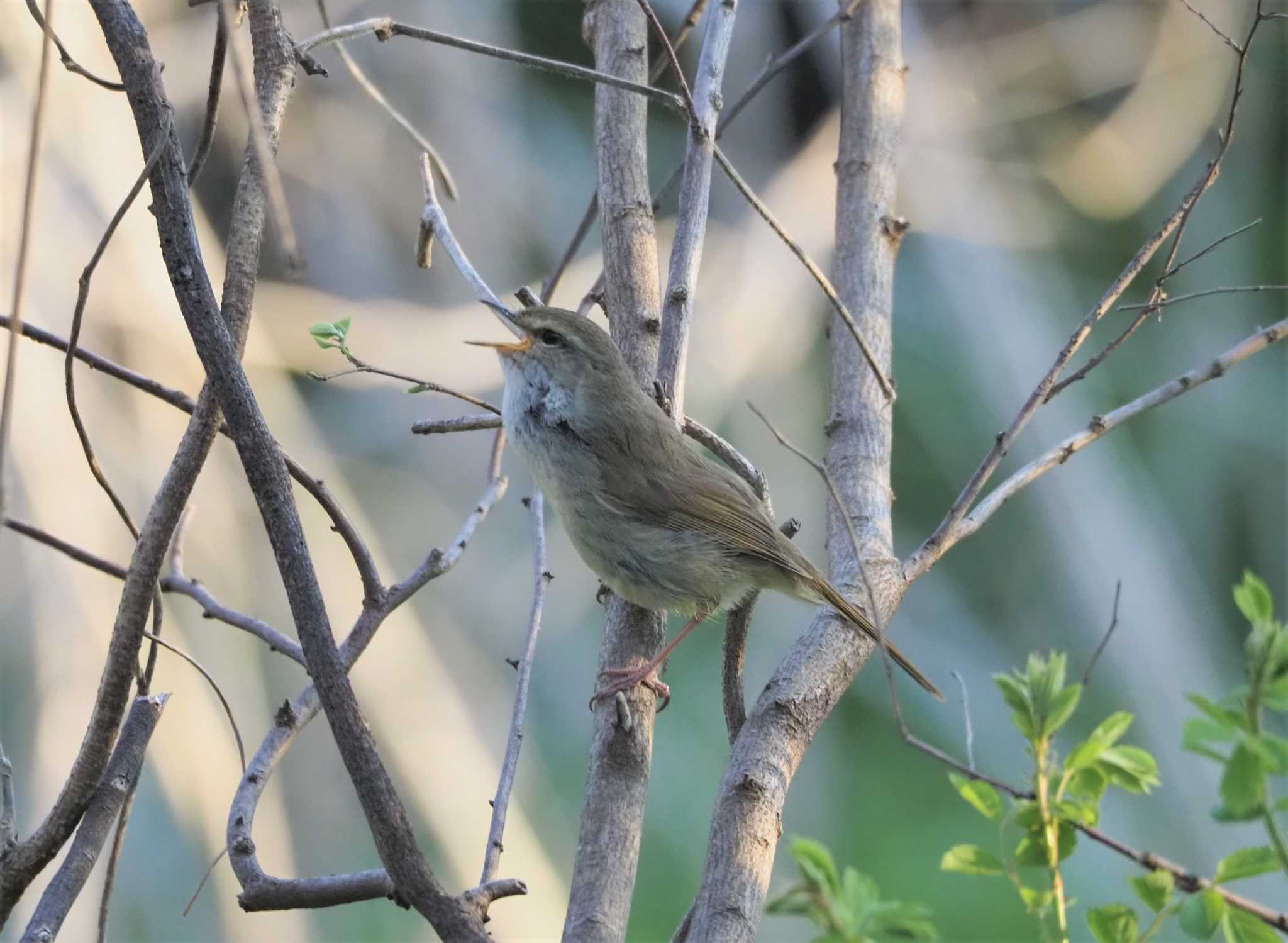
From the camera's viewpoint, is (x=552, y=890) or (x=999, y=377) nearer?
(x=552, y=890)

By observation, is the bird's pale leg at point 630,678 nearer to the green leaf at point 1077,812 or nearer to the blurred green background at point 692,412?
the green leaf at point 1077,812

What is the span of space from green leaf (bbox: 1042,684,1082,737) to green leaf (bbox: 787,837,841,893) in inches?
8.1

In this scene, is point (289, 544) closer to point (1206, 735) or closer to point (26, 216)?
point (26, 216)

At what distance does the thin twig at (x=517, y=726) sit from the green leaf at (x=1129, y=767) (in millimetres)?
596

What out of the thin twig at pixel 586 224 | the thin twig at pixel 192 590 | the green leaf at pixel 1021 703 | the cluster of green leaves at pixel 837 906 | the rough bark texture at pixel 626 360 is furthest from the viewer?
the thin twig at pixel 586 224

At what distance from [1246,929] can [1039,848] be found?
0.49 feet

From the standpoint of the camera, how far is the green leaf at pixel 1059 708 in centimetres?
86

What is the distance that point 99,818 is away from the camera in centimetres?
131

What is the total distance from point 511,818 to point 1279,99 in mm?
5371

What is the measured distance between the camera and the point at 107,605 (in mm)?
3424

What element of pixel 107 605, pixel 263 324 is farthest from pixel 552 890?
pixel 263 324

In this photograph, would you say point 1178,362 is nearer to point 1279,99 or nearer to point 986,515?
point 1279,99

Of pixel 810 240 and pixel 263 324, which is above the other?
pixel 810 240

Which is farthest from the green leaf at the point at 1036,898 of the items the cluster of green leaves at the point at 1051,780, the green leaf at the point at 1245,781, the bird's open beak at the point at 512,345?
the bird's open beak at the point at 512,345
